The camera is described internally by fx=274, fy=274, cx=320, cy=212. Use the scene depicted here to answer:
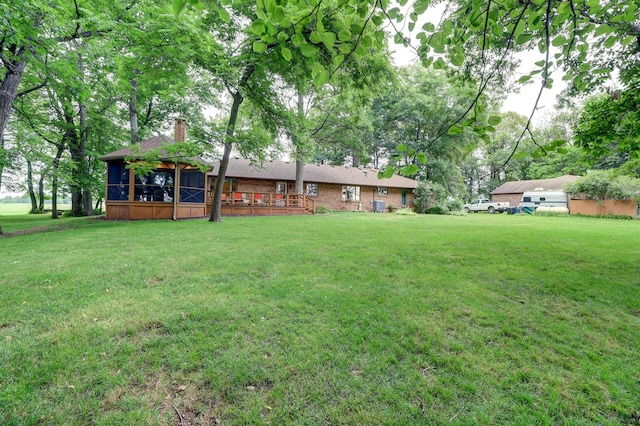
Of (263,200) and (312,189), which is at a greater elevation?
(312,189)

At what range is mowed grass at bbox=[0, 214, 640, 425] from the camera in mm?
2053

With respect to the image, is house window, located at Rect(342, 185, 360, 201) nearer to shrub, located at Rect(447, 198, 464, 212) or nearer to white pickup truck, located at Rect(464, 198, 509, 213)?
shrub, located at Rect(447, 198, 464, 212)

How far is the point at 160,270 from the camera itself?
4.89m

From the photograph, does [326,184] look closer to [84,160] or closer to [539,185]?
[84,160]

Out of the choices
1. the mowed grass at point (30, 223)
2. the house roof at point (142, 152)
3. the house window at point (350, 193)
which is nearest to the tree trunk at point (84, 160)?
the mowed grass at point (30, 223)

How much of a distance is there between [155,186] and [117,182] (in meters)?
1.89

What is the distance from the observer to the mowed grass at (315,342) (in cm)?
205

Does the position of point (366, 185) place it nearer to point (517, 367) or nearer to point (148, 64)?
point (148, 64)

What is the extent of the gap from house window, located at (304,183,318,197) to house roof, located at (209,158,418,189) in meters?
0.71

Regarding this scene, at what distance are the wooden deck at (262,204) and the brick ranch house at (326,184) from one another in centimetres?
121

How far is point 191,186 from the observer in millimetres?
15602

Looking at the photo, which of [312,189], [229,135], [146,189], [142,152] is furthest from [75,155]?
[312,189]

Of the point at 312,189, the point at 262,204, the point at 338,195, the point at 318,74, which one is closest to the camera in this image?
the point at 318,74

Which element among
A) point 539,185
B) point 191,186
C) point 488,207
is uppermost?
point 539,185
